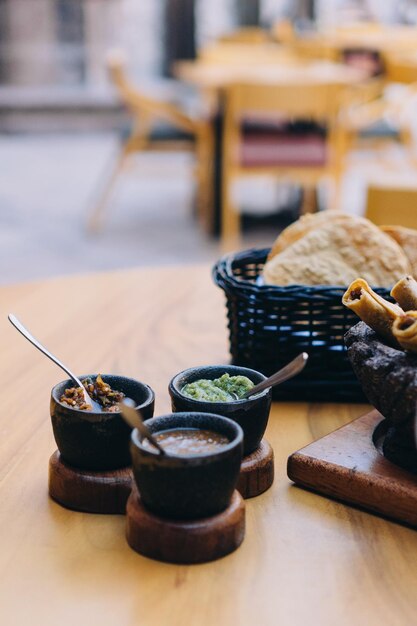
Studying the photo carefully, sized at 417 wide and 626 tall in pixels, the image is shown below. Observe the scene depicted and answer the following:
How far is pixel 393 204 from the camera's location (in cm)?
163

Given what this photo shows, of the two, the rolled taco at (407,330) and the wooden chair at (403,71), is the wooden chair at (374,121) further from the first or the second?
the rolled taco at (407,330)

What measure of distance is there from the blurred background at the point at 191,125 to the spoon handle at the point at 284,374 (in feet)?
3.11

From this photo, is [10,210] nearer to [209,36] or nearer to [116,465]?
[209,36]

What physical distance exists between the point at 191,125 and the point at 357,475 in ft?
12.3

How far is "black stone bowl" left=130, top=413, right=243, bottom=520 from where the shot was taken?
0.64 meters

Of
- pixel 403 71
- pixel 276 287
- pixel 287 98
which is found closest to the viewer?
pixel 276 287

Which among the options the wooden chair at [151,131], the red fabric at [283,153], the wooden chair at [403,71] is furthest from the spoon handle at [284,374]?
the wooden chair at [151,131]

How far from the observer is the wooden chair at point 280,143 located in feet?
12.0

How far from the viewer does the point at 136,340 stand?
1.19m

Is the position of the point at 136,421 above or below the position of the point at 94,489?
above

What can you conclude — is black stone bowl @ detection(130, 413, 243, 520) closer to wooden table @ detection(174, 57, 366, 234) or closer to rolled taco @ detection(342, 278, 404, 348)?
rolled taco @ detection(342, 278, 404, 348)

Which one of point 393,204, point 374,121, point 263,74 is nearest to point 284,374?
point 393,204

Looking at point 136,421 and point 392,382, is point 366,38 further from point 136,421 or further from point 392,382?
point 136,421

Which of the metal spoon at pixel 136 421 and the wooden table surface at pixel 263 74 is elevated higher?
the metal spoon at pixel 136 421
